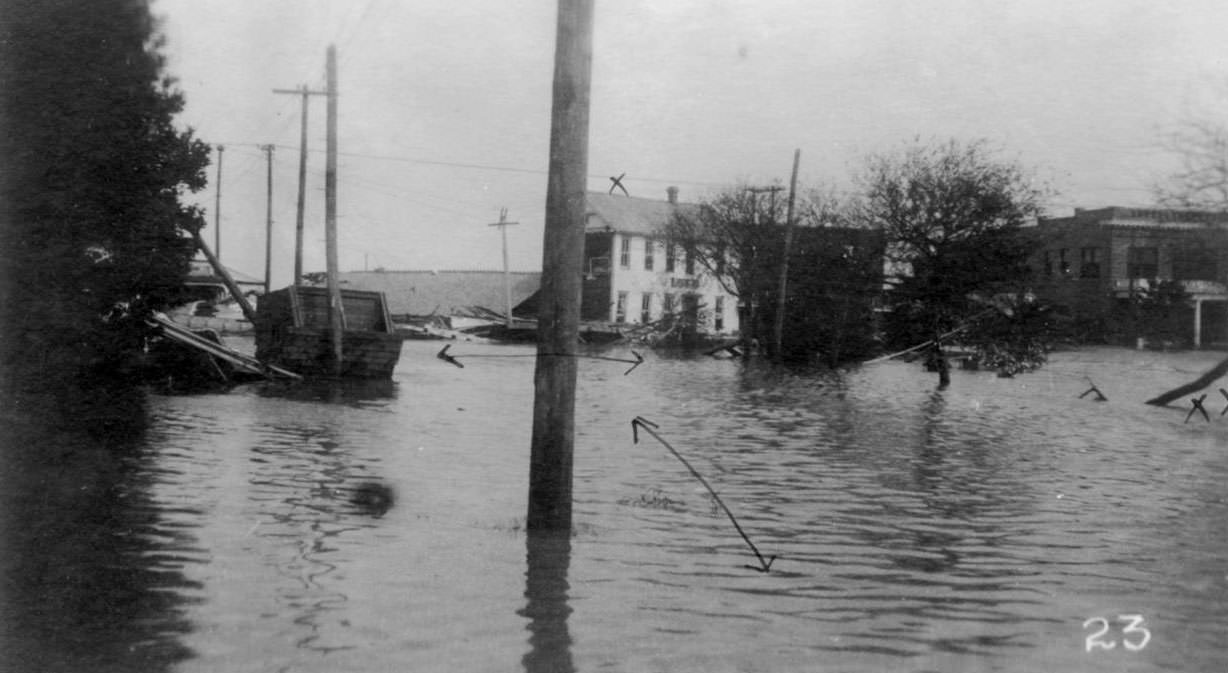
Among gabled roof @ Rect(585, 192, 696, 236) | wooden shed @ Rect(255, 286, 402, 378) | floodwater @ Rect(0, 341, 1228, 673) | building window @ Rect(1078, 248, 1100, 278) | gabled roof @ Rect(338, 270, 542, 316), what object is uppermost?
gabled roof @ Rect(585, 192, 696, 236)

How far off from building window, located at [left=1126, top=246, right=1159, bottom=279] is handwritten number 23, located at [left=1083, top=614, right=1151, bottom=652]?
44.0m

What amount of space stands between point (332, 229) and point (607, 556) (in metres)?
20.5

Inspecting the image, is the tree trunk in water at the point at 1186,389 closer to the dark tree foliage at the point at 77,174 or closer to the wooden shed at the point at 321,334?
the wooden shed at the point at 321,334

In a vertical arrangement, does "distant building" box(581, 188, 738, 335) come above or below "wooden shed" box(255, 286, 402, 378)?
above

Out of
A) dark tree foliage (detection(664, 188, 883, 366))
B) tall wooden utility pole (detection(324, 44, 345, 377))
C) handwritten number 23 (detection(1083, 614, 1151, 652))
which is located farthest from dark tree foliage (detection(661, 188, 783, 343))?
handwritten number 23 (detection(1083, 614, 1151, 652))

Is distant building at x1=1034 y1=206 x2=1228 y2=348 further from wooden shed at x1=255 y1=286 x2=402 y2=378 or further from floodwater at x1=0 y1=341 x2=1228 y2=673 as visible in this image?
floodwater at x1=0 y1=341 x2=1228 y2=673

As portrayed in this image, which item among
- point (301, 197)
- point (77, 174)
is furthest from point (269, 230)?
point (77, 174)

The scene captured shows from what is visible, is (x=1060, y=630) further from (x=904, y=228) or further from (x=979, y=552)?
(x=904, y=228)

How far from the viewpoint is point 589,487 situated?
10.2 m

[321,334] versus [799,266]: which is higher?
[799,266]

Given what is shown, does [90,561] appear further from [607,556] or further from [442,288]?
[442,288]

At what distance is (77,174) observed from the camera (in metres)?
10.9

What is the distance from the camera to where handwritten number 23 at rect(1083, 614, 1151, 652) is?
205 inches

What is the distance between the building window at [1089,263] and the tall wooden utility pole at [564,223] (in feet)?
152
